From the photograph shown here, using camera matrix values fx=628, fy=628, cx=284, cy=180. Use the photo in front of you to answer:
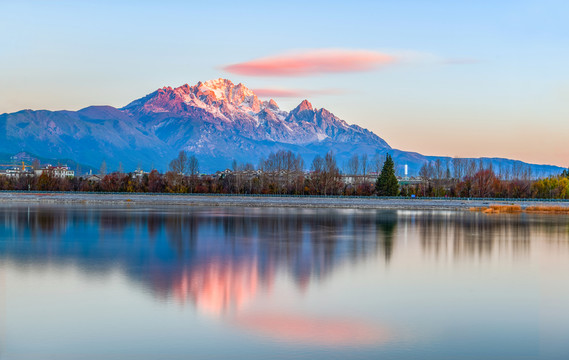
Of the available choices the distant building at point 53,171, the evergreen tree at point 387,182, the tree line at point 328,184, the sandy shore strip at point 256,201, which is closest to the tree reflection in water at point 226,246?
the sandy shore strip at point 256,201

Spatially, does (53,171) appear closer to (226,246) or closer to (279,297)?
(226,246)

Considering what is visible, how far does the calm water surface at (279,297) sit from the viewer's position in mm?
10978

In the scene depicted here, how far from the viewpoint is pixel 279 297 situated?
1518cm

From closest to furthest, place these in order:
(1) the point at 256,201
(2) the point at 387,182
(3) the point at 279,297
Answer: (3) the point at 279,297 < (1) the point at 256,201 < (2) the point at 387,182

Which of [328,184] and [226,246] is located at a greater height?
[328,184]

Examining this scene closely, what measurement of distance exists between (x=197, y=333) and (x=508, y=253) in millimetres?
16992

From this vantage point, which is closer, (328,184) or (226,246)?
(226,246)

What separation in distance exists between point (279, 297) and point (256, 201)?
51.5 meters

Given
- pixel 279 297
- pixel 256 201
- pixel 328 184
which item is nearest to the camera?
pixel 279 297

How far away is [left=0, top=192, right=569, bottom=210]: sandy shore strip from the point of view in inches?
2424

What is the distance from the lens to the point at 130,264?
A: 20.3 metres

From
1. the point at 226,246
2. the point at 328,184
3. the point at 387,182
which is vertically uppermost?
the point at 387,182

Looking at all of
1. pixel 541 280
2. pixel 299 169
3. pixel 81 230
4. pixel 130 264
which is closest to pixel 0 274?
pixel 130 264

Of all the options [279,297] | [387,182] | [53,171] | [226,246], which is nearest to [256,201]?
[387,182]
